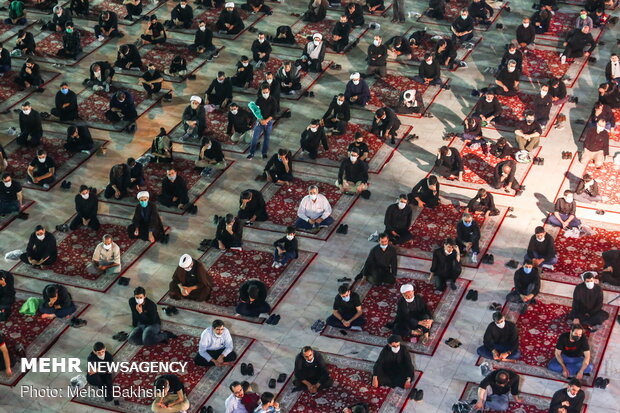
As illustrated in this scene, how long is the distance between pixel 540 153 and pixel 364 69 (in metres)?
5.61

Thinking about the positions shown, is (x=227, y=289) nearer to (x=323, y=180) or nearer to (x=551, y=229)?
(x=323, y=180)

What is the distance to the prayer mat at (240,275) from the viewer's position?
20969mm

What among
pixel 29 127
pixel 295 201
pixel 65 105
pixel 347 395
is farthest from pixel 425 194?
pixel 29 127

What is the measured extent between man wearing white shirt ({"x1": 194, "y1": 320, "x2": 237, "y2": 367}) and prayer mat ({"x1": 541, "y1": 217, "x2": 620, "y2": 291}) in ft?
19.9

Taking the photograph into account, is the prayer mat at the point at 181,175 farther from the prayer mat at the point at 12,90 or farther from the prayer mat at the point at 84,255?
the prayer mat at the point at 12,90

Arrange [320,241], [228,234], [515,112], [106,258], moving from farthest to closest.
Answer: [515,112], [320,241], [228,234], [106,258]

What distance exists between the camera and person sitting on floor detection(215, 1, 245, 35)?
101ft

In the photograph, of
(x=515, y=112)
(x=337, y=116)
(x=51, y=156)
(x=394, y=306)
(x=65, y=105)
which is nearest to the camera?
(x=394, y=306)

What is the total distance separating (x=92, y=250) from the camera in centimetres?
2253

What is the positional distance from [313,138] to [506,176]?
4.13 meters

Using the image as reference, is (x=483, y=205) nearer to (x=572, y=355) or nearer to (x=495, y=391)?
(x=572, y=355)

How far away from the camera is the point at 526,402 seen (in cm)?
1862

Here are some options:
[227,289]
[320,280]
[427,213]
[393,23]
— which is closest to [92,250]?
[227,289]

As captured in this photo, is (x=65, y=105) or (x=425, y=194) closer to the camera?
(x=425, y=194)
